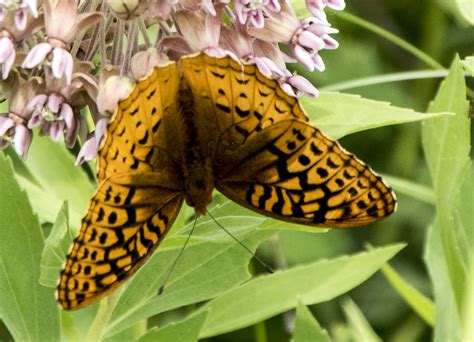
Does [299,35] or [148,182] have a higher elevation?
[299,35]

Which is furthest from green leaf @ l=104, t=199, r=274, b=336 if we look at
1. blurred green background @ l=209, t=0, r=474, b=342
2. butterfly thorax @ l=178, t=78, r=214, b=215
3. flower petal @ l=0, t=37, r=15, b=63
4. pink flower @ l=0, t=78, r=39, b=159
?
blurred green background @ l=209, t=0, r=474, b=342

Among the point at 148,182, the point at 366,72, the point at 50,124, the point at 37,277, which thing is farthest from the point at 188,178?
the point at 366,72

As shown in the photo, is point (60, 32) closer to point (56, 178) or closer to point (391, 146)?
point (56, 178)

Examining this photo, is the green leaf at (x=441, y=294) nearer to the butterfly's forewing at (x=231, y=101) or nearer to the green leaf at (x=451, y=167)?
the green leaf at (x=451, y=167)

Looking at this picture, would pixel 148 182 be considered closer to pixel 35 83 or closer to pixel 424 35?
pixel 35 83

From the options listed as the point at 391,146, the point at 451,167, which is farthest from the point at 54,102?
the point at 391,146

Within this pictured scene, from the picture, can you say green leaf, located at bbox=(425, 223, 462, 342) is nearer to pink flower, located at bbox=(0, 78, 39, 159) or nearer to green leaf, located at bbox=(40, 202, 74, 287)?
green leaf, located at bbox=(40, 202, 74, 287)

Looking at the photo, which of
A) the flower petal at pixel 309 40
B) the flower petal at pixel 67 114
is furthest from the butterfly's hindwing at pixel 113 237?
the flower petal at pixel 309 40
